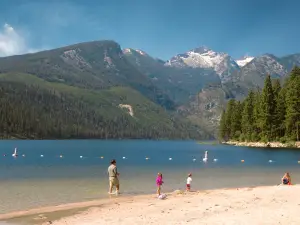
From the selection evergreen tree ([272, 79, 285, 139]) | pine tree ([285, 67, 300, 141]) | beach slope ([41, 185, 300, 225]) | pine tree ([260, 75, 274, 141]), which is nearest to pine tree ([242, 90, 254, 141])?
pine tree ([260, 75, 274, 141])

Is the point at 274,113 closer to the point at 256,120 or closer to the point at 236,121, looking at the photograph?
the point at 256,120

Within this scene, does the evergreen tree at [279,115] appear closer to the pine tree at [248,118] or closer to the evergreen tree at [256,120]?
the evergreen tree at [256,120]

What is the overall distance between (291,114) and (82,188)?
94253 mm

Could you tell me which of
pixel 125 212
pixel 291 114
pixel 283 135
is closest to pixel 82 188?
pixel 125 212

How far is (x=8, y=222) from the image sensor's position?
77.0 ft

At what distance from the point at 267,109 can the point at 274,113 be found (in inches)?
117

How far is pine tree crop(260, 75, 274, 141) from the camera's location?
444ft

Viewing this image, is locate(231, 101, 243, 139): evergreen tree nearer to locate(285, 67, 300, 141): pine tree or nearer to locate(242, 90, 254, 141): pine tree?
locate(242, 90, 254, 141): pine tree

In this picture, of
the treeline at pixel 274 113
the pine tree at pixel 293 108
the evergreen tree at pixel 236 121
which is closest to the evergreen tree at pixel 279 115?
the treeline at pixel 274 113

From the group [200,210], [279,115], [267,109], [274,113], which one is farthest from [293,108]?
[200,210]

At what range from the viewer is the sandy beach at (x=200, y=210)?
2150 centimetres

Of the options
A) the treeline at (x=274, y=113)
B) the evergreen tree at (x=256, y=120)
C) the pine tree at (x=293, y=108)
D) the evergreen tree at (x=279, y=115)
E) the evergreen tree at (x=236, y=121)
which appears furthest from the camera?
the evergreen tree at (x=236, y=121)

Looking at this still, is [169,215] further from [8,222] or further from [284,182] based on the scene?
[284,182]

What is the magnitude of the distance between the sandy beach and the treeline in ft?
310
